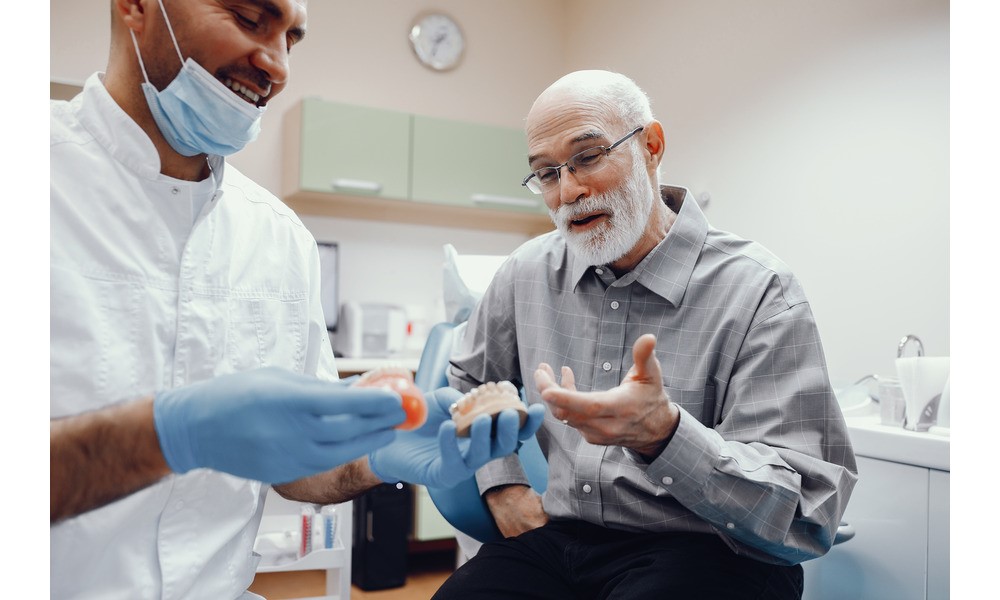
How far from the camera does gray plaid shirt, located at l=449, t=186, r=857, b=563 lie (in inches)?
45.7

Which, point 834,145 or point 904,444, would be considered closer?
point 904,444

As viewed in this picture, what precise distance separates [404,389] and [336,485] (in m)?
0.43

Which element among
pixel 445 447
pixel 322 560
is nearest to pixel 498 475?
pixel 445 447

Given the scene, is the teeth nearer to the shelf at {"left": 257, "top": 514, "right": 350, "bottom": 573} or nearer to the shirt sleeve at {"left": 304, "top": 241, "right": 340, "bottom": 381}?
the shirt sleeve at {"left": 304, "top": 241, "right": 340, "bottom": 381}

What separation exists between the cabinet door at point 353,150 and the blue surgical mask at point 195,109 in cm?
230

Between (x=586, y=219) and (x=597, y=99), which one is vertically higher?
(x=597, y=99)

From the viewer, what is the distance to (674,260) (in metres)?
1.46

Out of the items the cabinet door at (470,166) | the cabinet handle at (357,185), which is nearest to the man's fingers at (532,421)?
the cabinet handle at (357,185)

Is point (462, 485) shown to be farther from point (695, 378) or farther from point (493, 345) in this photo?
point (695, 378)

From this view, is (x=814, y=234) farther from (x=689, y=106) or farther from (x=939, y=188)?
(x=689, y=106)

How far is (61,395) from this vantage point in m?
0.95

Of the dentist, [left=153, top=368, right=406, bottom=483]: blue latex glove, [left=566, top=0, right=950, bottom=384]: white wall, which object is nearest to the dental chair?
the dentist

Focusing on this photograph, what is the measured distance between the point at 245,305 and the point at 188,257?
0.11m
